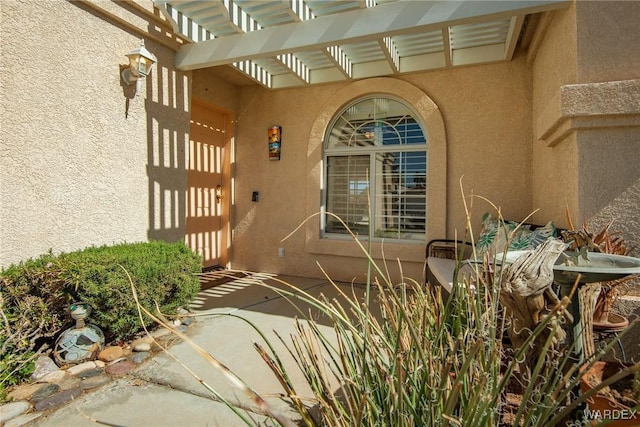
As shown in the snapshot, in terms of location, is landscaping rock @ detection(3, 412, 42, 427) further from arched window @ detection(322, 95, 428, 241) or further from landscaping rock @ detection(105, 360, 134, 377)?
arched window @ detection(322, 95, 428, 241)

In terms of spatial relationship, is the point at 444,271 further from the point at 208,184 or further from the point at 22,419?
the point at 208,184

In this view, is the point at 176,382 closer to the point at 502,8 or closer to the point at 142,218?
the point at 142,218

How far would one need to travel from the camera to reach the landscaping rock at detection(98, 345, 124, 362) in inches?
122

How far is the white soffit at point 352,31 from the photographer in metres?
3.71

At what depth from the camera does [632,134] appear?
9.20 feet

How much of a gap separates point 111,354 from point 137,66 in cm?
323

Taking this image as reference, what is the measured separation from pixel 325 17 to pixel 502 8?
6.41 ft

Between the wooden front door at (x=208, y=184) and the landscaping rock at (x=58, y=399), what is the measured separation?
3.65 m

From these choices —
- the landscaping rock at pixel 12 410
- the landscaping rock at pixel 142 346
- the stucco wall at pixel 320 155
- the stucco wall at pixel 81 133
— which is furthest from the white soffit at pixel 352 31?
the landscaping rock at pixel 12 410

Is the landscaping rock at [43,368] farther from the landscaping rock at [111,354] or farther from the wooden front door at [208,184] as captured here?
the wooden front door at [208,184]

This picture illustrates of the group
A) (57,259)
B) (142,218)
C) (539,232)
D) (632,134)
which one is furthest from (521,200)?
(57,259)

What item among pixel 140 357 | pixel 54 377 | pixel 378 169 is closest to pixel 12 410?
pixel 54 377

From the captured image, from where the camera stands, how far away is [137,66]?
4.11 meters

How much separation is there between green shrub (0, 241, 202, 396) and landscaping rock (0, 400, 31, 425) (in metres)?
0.28
